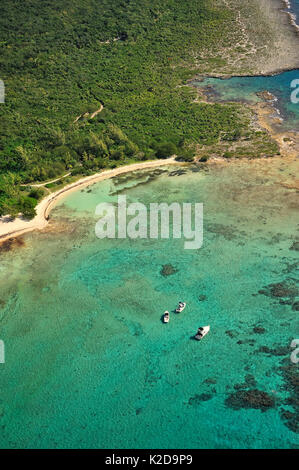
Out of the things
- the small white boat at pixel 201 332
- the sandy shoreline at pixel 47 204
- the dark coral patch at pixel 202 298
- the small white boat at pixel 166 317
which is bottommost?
the small white boat at pixel 201 332

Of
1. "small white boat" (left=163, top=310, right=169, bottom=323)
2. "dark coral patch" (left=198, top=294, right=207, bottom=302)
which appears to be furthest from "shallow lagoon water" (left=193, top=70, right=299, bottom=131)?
"small white boat" (left=163, top=310, right=169, bottom=323)

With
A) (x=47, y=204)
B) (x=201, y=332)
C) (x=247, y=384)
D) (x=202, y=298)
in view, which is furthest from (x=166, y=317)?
(x=47, y=204)

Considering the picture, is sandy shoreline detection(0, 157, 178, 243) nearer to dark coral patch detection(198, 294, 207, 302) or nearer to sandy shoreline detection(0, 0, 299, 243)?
sandy shoreline detection(0, 0, 299, 243)

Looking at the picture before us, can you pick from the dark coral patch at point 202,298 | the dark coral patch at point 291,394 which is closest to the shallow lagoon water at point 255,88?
the dark coral patch at point 202,298

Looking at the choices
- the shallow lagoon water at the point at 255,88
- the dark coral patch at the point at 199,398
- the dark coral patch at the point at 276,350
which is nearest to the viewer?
the dark coral patch at the point at 199,398

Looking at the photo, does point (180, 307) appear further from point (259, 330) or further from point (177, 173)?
point (177, 173)

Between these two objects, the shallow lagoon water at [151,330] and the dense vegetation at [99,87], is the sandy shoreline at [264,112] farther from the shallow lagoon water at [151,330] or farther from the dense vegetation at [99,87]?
the shallow lagoon water at [151,330]

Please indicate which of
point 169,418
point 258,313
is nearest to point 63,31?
point 258,313
